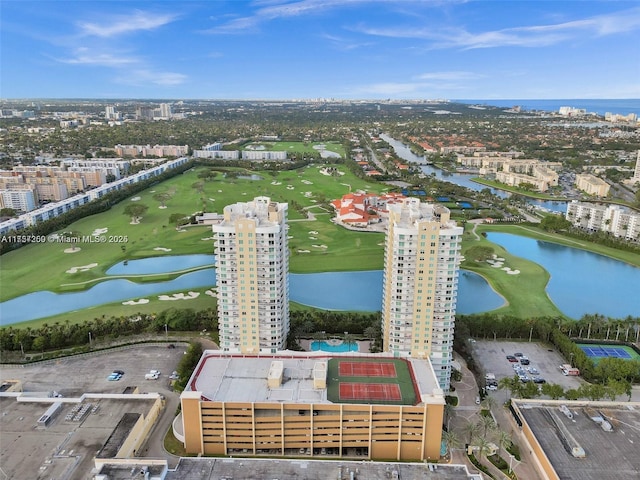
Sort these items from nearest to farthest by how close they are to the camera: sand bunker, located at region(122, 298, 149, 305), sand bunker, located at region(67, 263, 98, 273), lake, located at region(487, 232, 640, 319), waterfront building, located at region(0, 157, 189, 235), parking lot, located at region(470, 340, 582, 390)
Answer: parking lot, located at region(470, 340, 582, 390) < sand bunker, located at region(122, 298, 149, 305) < lake, located at region(487, 232, 640, 319) < sand bunker, located at region(67, 263, 98, 273) < waterfront building, located at region(0, 157, 189, 235)

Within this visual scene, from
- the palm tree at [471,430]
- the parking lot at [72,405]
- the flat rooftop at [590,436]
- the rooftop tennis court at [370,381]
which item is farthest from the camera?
the palm tree at [471,430]

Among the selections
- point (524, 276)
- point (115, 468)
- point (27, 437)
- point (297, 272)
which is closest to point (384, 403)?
point (115, 468)

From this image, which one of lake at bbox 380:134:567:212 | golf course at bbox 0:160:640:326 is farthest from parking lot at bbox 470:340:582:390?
lake at bbox 380:134:567:212

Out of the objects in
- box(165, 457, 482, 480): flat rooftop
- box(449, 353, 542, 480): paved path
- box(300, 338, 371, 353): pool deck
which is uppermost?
box(165, 457, 482, 480): flat rooftop

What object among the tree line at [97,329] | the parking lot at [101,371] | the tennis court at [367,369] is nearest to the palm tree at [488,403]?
the tennis court at [367,369]

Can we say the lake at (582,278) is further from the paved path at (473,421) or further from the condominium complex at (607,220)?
the paved path at (473,421)

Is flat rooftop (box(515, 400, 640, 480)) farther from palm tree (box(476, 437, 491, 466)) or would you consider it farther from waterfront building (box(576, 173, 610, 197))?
waterfront building (box(576, 173, 610, 197))
